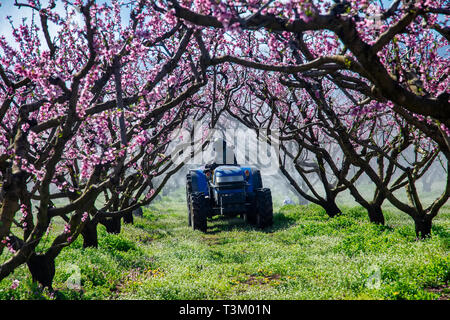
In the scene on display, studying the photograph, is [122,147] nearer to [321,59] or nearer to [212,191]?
[321,59]

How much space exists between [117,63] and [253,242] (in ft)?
21.0

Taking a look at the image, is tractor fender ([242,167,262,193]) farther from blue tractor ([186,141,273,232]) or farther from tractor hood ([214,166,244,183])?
tractor hood ([214,166,244,183])

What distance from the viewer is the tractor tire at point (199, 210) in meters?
12.7

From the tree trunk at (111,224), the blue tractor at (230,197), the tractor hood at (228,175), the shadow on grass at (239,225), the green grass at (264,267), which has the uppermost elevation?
the tractor hood at (228,175)

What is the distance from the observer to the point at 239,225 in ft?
45.9

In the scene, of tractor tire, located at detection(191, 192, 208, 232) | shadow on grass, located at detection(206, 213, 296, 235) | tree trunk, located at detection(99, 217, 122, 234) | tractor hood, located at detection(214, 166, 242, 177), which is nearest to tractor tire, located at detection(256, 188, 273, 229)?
shadow on grass, located at detection(206, 213, 296, 235)

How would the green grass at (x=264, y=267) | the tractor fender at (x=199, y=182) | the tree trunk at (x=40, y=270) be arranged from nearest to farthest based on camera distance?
the green grass at (x=264, y=267) → the tree trunk at (x=40, y=270) → the tractor fender at (x=199, y=182)

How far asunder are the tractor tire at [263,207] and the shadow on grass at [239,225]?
0.25 meters

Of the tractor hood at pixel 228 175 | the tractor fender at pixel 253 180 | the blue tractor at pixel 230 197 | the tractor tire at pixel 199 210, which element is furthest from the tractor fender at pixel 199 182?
the tractor fender at pixel 253 180

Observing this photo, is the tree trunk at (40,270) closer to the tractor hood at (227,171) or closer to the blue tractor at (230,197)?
the blue tractor at (230,197)

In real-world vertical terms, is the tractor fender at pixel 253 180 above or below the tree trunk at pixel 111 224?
above
